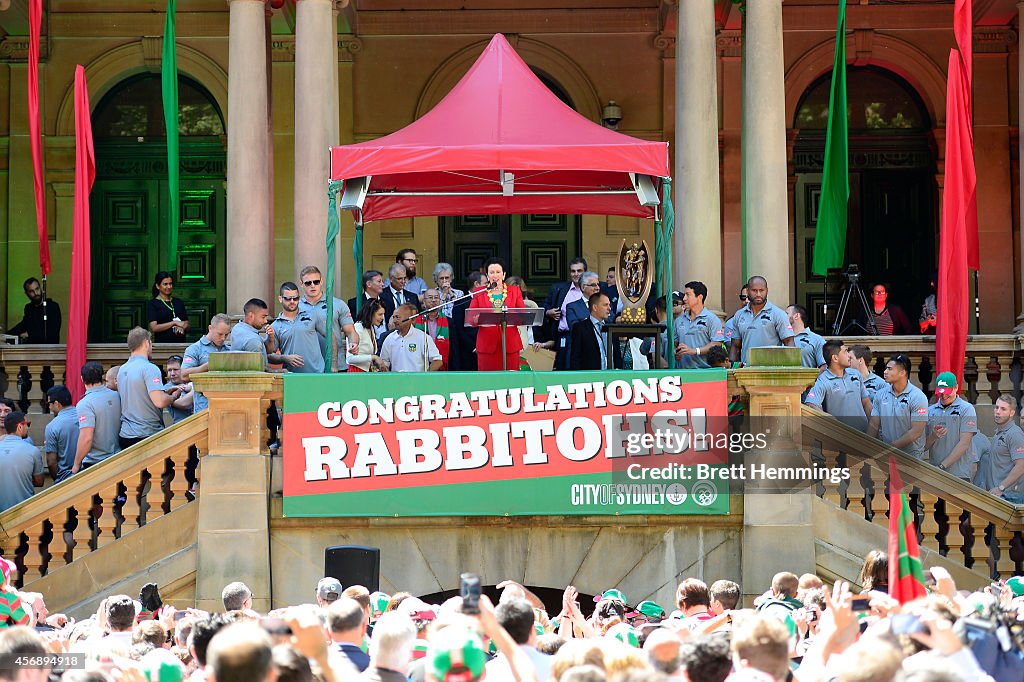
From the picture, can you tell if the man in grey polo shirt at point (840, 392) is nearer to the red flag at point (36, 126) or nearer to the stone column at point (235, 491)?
the stone column at point (235, 491)

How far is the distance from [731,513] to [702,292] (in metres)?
3.11

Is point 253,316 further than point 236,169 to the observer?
No

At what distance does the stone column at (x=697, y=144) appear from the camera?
A: 17.1m

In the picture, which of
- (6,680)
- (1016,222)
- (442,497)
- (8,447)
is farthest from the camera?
(1016,222)

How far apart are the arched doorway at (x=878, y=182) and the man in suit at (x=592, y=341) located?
7762mm

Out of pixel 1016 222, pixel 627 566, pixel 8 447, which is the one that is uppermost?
pixel 1016 222

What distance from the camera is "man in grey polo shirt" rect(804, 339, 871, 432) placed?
1341cm

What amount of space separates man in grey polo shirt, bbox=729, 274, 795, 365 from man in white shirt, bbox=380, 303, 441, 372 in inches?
118

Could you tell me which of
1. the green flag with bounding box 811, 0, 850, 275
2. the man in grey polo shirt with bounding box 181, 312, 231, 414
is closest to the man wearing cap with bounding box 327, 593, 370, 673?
the man in grey polo shirt with bounding box 181, 312, 231, 414

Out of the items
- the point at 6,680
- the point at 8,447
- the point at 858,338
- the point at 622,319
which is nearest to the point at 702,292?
the point at 622,319

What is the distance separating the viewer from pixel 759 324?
14539 millimetres

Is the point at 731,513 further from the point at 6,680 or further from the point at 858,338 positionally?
the point at 6,680

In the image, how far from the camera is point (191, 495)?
12633 millimetres

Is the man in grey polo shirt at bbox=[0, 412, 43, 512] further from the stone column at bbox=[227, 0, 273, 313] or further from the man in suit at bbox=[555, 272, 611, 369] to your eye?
the man in suit at bbox=[555, 272, 611, 369]
